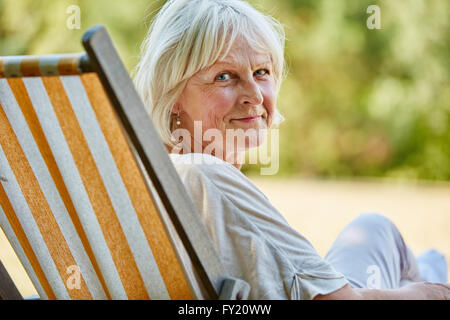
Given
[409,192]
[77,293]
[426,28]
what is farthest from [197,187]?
Result: [426,28]

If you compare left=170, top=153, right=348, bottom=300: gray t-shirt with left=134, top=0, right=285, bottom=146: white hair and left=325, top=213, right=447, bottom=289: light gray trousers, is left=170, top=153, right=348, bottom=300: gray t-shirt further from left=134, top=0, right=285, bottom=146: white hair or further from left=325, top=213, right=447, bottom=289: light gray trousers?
left=325, top=213, right=447, bottom=289: light gray trousers

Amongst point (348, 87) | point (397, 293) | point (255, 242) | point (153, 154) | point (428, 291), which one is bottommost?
point (348, 87)

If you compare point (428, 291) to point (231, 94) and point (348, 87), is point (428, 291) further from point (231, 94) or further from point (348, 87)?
point (348, 87)

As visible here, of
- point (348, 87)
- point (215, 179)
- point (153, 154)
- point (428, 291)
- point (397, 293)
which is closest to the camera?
point (153, 154)

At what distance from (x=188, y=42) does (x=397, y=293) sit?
1.21 m

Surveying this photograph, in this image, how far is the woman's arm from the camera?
5.57ft

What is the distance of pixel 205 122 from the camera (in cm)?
229

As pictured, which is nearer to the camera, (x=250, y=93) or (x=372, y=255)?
(x=250, y=93)

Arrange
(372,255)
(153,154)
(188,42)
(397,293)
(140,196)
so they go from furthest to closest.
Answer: (372,255) → (188,42) → (397,293) → (140,196) → (153,154)

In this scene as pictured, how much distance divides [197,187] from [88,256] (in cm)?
46

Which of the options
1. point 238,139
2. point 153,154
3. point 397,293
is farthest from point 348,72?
point 153,154

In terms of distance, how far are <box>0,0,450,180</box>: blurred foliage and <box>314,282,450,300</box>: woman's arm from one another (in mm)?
10373

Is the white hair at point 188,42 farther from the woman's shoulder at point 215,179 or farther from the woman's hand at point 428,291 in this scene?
the woman's hand at point 428,291

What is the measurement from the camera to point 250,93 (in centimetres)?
226
